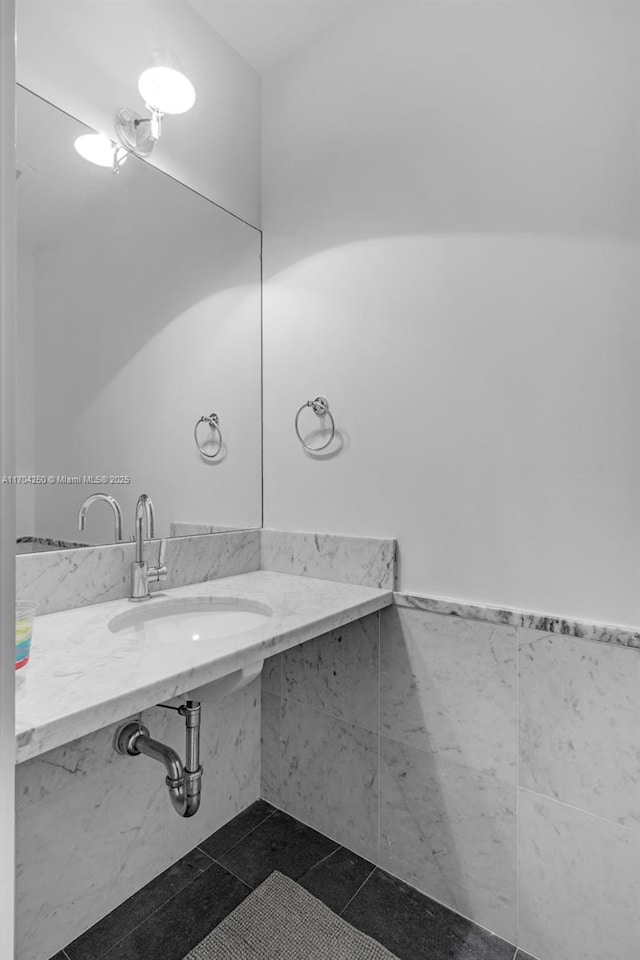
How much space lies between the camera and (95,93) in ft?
4.35

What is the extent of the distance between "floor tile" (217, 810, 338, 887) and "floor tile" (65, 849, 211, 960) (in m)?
0.09

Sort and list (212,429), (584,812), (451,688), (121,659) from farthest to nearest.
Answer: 1. (212,429)
2. (451,688)
3. (584,812)
4. (121,659)

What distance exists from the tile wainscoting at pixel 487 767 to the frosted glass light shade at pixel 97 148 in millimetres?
1465

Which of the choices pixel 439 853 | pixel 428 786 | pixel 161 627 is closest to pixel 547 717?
pixel 428 786

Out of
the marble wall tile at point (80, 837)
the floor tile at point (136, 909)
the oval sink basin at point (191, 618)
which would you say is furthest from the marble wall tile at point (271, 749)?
the oval sink basin at point (191, 618)

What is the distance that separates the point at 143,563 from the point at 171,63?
148 cm

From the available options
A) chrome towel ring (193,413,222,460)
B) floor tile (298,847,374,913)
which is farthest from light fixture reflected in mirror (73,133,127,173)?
floor tile (298,847,374,913)

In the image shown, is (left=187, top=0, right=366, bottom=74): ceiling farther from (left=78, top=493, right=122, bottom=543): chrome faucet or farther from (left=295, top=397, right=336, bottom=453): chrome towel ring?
(left=78, top=493, right=122, bottom=543): chrome faucet

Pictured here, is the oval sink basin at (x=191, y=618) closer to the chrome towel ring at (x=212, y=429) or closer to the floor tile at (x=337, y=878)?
the chrome towel ring at (x=212, y=429)

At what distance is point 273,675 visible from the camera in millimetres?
1770

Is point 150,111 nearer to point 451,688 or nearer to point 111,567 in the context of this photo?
point 111,567

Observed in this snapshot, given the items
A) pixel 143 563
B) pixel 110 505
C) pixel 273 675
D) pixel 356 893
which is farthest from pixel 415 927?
pixel 110 505

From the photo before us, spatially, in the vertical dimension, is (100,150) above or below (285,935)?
above

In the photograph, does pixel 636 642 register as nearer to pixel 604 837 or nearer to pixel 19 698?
pixel 604 837
